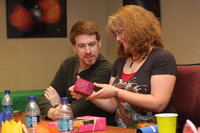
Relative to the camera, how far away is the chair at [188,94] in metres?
2.01

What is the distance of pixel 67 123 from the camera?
150 cm

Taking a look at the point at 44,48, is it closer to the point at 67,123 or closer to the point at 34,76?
the point at 34,76

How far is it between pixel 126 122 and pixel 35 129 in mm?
624

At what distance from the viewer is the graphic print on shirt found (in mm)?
1984

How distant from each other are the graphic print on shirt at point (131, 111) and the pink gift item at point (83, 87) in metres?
0.25

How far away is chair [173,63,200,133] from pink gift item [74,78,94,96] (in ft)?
2.09

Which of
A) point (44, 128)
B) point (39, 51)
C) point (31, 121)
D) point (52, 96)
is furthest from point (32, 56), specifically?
point (44, 128)

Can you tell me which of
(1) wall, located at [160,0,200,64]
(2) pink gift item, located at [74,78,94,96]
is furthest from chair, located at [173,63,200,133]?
(1) wall, located at [160,0,200,64]

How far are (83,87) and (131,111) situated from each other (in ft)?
1.17

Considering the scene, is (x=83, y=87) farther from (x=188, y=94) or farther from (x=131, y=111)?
(x=188, y=94)

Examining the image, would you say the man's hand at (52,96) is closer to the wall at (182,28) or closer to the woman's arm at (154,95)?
the woman's arm at (154,95)

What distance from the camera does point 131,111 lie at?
2.02m

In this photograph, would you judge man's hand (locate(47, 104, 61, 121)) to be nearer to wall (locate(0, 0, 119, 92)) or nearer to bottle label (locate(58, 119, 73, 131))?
bottle label (locate(58, 119, 73, 131))

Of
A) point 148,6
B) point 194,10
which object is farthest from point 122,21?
point 148,6
